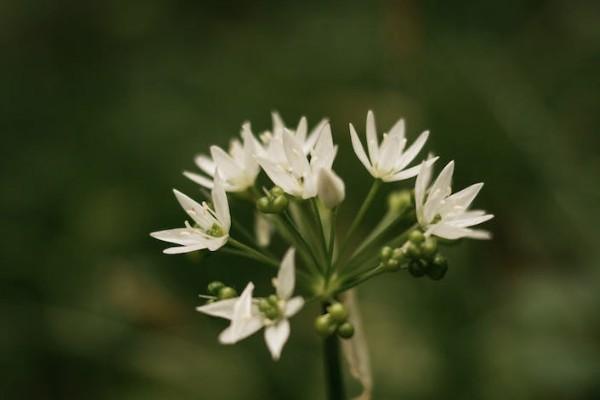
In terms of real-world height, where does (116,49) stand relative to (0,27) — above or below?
below

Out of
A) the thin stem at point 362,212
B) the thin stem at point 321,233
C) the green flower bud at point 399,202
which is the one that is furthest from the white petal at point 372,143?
the thin stem at point 321,233

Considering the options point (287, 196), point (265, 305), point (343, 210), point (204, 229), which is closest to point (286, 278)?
point (265, 305)

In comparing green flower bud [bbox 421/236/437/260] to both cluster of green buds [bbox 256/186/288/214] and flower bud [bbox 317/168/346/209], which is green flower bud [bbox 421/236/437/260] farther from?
cluster of green buds [bbox 256/186/288/214]

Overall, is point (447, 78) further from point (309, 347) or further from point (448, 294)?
point (309, 347)

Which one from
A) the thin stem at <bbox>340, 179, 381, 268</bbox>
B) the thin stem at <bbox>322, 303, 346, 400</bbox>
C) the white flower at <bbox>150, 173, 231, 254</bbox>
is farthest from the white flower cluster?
the thin stem at <bbox>322, 303, 346, 400</bbox>

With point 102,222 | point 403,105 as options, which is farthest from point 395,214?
point 102,222

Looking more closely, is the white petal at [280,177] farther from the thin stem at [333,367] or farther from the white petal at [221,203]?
the thin stem at [333,367]
